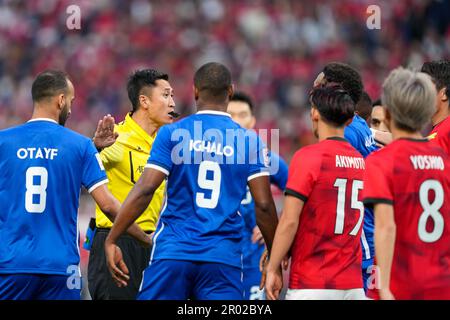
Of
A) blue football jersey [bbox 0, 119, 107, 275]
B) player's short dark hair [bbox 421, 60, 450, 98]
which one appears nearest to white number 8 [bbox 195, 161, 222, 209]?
blue football jersey [bbox 0, 119, 107, 275]

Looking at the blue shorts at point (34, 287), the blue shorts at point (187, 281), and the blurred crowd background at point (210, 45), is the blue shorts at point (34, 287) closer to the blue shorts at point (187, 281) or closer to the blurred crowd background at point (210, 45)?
the blue shorts at point (187, 281)

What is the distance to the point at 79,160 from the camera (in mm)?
6719

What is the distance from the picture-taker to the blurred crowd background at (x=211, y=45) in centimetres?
1808

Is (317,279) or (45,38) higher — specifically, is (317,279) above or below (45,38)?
below

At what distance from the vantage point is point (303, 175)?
582cm

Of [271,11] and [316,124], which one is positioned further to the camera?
[271,11]

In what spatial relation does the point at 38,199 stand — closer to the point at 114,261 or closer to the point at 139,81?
the point at 114,261

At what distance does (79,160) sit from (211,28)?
13.3 meters

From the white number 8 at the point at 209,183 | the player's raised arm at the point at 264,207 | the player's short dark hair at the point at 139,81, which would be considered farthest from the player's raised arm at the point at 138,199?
the player's short dark hair at the point at 139,81

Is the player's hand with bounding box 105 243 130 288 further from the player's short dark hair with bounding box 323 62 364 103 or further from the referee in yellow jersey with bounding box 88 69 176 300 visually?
the player's short dark hair with bounding box 323 62 364 103
